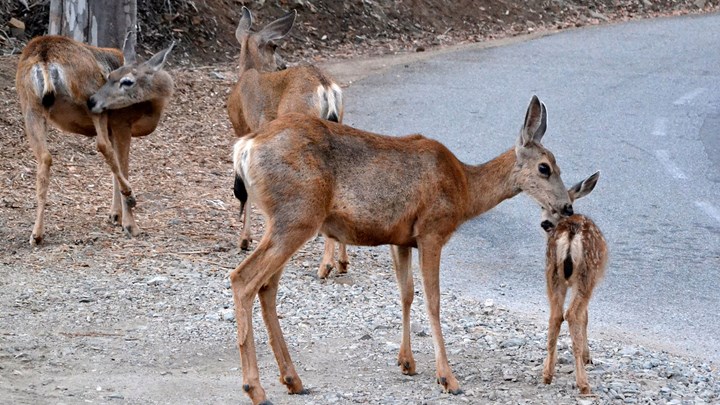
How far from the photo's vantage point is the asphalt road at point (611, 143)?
32.7 ft

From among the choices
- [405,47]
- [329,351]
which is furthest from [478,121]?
[329,351]

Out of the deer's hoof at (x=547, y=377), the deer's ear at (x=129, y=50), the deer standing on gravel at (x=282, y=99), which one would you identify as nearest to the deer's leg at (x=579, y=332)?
the deer's hoof at (x=547, y=377)

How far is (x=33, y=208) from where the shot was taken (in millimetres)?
11516

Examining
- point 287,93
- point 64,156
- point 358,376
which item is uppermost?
point 287,93

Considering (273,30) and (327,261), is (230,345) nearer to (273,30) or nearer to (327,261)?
(327,261)

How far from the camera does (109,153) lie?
1095 cm

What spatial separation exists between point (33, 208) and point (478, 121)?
675 cm

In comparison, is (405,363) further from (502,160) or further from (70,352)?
(70,352)

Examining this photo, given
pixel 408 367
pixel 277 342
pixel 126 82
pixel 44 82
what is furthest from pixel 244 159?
pixel 126 82

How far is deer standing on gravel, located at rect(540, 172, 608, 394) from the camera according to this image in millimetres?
7512

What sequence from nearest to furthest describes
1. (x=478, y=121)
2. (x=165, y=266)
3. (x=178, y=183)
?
(x=165, y=266) → (x=178, y=183) → (x=478, y=121)

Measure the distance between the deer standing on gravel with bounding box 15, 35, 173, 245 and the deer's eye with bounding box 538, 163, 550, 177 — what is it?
13.9 ft

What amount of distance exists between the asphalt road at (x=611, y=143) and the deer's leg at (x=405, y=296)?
1.71 meters

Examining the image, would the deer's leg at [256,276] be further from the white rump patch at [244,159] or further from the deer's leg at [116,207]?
the deer's leg at [116,207]
